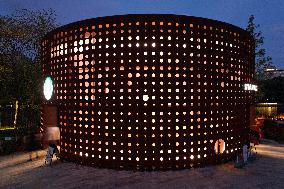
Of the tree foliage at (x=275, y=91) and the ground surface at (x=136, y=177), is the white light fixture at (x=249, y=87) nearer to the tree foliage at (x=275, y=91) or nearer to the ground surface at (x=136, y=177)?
the ground surface at (x=136, y=177)

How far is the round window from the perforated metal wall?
6.88 ft

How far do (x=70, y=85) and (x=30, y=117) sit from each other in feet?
53.8

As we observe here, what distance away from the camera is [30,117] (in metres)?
31.2

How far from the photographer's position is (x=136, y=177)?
555 inches

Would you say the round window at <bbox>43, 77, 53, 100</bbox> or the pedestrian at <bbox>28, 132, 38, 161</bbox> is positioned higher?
the round window at <bbox>43, 77, 53, 100</bbox>

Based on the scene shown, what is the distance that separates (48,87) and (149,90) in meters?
7.50

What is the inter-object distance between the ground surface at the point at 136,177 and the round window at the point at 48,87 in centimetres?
435

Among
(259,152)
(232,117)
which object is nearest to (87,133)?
(232,117)

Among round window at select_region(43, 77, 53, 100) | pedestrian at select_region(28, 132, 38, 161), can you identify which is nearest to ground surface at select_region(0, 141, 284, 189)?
pedestrian at select_region(28, 132, 38, 161)

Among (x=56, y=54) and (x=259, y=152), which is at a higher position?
(x=56, y=54)

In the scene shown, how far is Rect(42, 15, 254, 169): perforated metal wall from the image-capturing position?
598 inches

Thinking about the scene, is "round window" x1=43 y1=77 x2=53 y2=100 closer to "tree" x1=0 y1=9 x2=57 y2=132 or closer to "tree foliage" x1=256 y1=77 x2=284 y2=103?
"tree" x1=0 y1=9 x2=57 y2=132

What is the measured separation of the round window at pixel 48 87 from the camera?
61.4 ft

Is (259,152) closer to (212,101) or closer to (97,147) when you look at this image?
(212,101)
